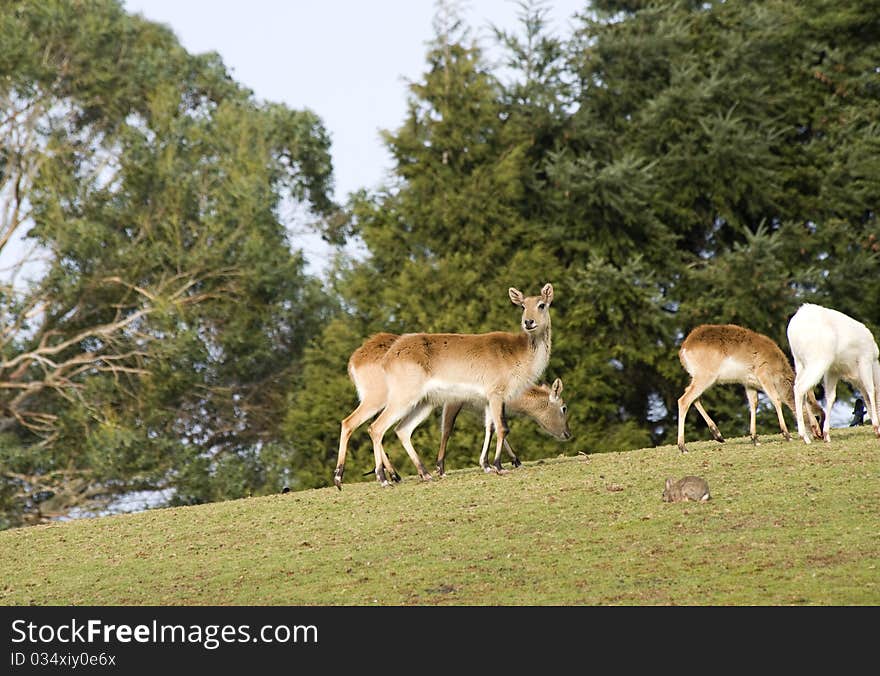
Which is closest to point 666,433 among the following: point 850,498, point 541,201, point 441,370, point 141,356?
point 541,201

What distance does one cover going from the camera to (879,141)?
3203 centimetres

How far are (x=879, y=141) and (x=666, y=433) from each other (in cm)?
→ 862

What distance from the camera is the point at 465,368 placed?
17.1 metres

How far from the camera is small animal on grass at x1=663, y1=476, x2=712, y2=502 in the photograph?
1414 centimetres

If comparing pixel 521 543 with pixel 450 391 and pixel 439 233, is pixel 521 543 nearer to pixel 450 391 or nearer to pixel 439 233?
pixel 450 391

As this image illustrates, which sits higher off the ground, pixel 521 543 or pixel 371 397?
pixel 371 397

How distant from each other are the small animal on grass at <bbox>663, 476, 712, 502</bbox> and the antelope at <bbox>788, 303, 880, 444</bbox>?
3181 millimetres

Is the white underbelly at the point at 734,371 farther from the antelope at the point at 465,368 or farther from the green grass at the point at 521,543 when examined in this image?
the antelope at the point at 465,368

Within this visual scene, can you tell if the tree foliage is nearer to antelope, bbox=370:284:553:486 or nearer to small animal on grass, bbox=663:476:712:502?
antelope, bbox=370:284:553:486

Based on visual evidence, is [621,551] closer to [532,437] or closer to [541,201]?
[532,437]

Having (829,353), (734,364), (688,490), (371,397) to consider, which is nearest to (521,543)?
(688,490)

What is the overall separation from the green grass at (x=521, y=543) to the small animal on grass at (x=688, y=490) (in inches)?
7.1

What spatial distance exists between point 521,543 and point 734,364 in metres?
5.87

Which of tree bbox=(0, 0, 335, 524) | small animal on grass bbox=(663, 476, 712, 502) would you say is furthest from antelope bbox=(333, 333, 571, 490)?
tree bbox=(0, 0, 335, 524)
